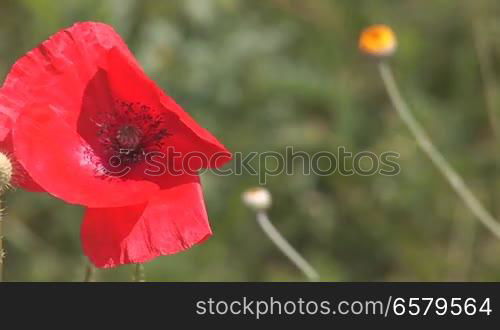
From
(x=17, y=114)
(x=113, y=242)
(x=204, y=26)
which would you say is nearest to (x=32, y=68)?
(x=17, y=114)

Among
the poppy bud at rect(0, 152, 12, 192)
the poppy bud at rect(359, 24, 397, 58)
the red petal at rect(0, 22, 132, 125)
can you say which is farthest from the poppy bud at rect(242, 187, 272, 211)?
the poppy bud at rect(0, 152, 12, 192)

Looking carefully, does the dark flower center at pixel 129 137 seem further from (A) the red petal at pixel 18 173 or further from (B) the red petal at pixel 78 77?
(A) the red petal at pixel 18 173

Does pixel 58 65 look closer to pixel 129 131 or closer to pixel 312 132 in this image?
pixel 129 131

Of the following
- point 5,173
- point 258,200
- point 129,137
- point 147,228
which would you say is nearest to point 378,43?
point 258,200

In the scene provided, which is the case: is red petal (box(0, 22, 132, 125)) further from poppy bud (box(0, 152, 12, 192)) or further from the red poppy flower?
poppy bud (box(0, 152, 12, 192))

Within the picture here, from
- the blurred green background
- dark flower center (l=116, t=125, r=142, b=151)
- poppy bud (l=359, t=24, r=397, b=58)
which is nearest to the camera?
dark flower center (l=116, t=125, r=142, b=151)

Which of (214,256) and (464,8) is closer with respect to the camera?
(214,256)

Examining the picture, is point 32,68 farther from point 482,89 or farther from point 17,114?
point 482,89

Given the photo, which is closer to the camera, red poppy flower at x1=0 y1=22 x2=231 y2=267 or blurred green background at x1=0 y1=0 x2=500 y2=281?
red poppy flower at x1=0 y1=22 x2=231 y2=267
